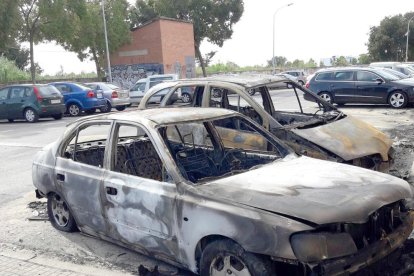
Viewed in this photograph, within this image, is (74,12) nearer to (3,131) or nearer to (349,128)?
(3,131)

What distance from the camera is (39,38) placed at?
1107 inches

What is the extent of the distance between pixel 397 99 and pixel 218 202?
15.5m

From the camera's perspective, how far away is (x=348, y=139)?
6.48 metres

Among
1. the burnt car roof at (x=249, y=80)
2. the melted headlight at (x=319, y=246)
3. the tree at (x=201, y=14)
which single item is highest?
the tree at (x=201, y=14)

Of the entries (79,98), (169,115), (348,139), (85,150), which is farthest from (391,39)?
(169,115)

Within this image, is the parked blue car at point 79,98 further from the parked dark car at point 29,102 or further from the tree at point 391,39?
the tree at point 391,39

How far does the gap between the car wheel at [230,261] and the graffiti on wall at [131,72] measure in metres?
33.9

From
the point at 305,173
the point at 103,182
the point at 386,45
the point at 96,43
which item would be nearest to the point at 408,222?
the point at 305,173

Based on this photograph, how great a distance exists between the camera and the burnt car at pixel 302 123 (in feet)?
20.6

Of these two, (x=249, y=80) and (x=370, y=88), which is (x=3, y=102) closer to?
(x=249, y=80)

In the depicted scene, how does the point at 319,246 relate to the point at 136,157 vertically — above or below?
below

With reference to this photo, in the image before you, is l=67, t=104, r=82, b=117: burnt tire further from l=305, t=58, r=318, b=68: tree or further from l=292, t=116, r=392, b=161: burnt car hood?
l=305, t=58, r=318, b=68: tree

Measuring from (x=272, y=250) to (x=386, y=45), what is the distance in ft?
217

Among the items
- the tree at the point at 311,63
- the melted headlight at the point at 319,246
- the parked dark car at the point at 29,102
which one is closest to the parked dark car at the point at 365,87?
the parked dark car at the point at 29,102
